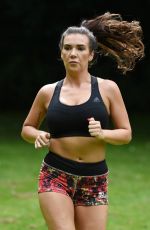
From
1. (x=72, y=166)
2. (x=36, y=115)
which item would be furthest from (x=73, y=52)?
(x=72, y=166)

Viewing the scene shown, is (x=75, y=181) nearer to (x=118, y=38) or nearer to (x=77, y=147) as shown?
(x=77, y=147)

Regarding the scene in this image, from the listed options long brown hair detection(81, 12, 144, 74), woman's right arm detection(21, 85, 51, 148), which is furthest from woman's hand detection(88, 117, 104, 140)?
long brown hair detection(81, 12, 144, 74)

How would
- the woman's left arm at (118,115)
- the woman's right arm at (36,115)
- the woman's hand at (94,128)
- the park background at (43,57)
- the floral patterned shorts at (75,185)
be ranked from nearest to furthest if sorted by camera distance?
the woman's hand at (94,128) < the floral patterned shorts at (75,185) < the woman's left arm at (118,115) < the woman's right arm at (36,115) < the park background at (43,57)

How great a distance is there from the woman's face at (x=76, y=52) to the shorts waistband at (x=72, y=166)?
69 cm

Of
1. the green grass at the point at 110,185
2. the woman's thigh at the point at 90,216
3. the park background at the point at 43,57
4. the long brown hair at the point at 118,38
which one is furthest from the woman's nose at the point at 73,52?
the park background at the point at 43,57

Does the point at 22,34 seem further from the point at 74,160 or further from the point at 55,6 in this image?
the point at 74,160

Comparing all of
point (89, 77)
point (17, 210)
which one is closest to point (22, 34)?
point (17, 210)

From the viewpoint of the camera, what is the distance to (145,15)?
2405 centimetres

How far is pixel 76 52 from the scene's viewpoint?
5.36 meters

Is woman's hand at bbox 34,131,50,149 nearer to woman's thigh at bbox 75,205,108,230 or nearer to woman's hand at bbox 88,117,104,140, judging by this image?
woman's hand at bbox 88,117,104,140

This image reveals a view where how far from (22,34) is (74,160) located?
2075 cm

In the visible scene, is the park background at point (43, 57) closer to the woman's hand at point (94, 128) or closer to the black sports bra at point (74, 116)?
the black sports bra at point (74, 116)

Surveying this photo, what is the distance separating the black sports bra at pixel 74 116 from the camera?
5.21 meters

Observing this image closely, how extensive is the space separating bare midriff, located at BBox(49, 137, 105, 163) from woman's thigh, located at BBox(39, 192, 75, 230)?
326mm
